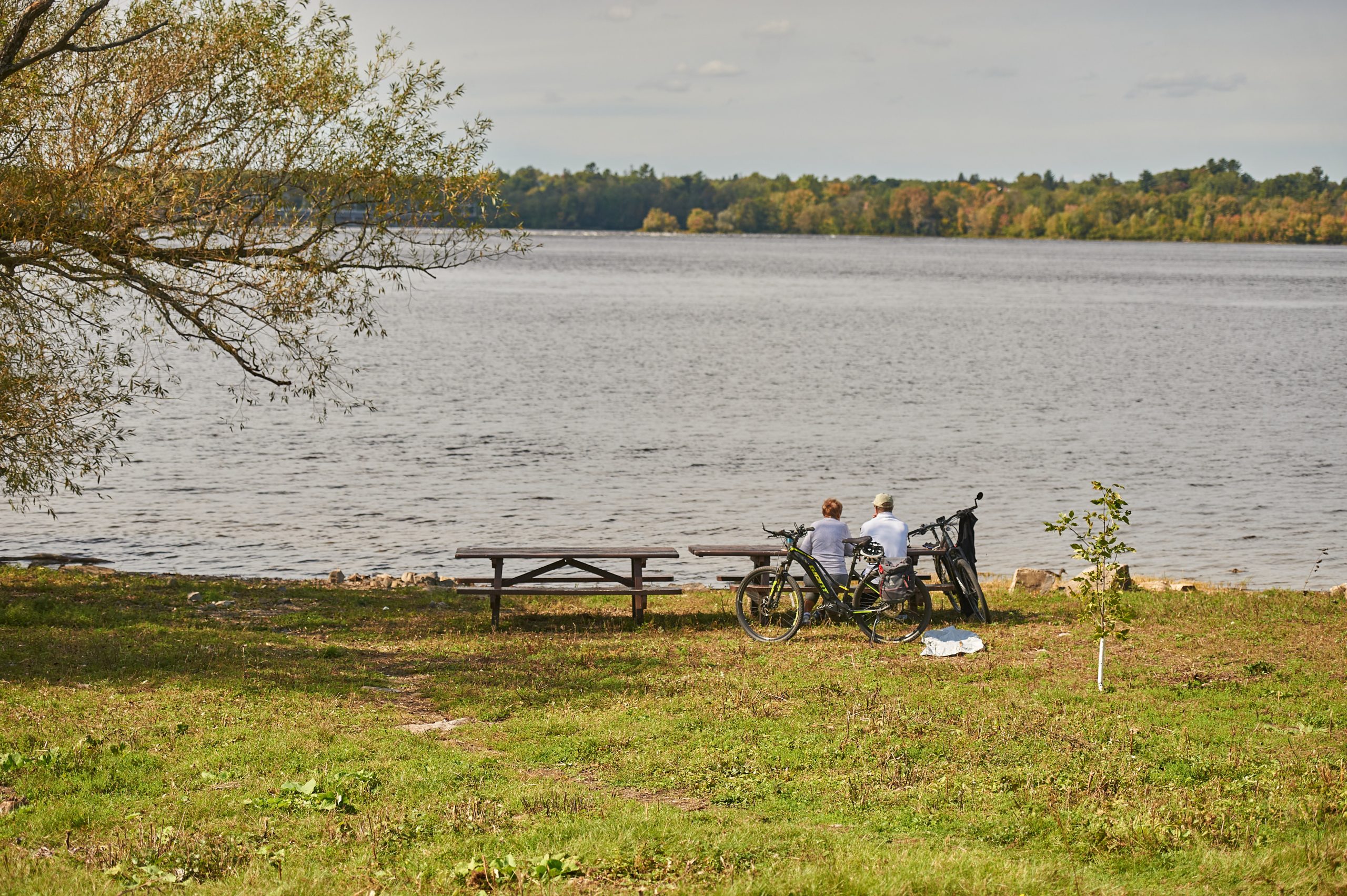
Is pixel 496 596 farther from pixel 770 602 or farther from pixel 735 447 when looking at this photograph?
pixel 735 447

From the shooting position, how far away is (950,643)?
12898 mm

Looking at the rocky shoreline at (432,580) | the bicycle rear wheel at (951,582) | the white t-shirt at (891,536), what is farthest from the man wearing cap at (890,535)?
the rocky shoreline at (432,580)

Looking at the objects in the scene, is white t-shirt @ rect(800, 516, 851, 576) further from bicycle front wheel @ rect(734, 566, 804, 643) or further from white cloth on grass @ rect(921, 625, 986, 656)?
white cloth on grass @ rect(921, 625, 986, 656)

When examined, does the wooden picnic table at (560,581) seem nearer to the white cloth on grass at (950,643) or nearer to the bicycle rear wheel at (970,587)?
the white cloth on grass at (950,643)

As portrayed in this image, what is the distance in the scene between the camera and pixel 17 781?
26.1 ft

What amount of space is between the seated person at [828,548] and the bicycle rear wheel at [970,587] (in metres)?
1.39

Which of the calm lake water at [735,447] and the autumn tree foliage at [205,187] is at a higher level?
the autumn tree foliage at [205,187]

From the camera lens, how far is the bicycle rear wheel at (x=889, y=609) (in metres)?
13.4

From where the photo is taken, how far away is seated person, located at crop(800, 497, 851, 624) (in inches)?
551

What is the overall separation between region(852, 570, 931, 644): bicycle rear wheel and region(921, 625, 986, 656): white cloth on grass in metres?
0.27

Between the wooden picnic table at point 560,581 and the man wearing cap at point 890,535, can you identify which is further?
the wooden picnic table at point 560,581

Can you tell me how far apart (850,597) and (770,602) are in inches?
35.6

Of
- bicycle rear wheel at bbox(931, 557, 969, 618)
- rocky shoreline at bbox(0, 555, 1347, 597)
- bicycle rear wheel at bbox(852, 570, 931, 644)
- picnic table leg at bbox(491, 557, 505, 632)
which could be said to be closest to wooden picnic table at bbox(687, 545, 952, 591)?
bicycle rear wheel at bbox(931, 557, 969, 618)

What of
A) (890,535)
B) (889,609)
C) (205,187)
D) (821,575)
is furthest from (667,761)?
(205,187)
